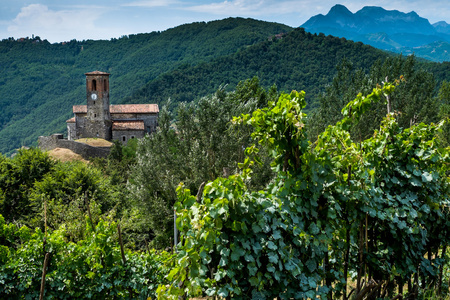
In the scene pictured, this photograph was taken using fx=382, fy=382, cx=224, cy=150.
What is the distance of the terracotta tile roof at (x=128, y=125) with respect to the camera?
52625 mm

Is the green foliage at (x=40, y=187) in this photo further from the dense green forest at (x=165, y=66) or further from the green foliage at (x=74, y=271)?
the dense green forest at (x=165, y=66)

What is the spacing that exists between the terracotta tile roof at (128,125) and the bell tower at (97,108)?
3.58ft

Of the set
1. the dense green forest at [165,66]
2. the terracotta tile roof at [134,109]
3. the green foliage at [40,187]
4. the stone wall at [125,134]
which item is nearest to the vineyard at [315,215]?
the green foliage at [40,187]

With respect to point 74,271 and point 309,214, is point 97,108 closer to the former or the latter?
point 74,271

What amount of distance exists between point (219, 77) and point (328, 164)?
9354cm

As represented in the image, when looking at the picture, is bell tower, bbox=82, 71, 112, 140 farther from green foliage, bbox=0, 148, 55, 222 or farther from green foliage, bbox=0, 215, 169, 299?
green foliage, bbox=0, 215, 169, 299

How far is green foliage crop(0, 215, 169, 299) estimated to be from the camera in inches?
303

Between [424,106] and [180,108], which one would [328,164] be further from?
[424,106]

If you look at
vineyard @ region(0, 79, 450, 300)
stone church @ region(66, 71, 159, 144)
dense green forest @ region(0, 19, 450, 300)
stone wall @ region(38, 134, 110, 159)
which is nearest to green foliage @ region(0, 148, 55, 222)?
dense green forest @ region(0, 19, 450, 300)

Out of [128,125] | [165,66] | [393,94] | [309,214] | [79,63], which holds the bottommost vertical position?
[128,125]

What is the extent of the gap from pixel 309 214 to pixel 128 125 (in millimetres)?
51279

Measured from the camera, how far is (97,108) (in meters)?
53.3

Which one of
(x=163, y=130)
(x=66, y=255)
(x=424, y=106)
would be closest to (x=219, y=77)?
(x=424, y=106)

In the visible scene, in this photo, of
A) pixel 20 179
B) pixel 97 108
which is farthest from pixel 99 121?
pixel 20 179
